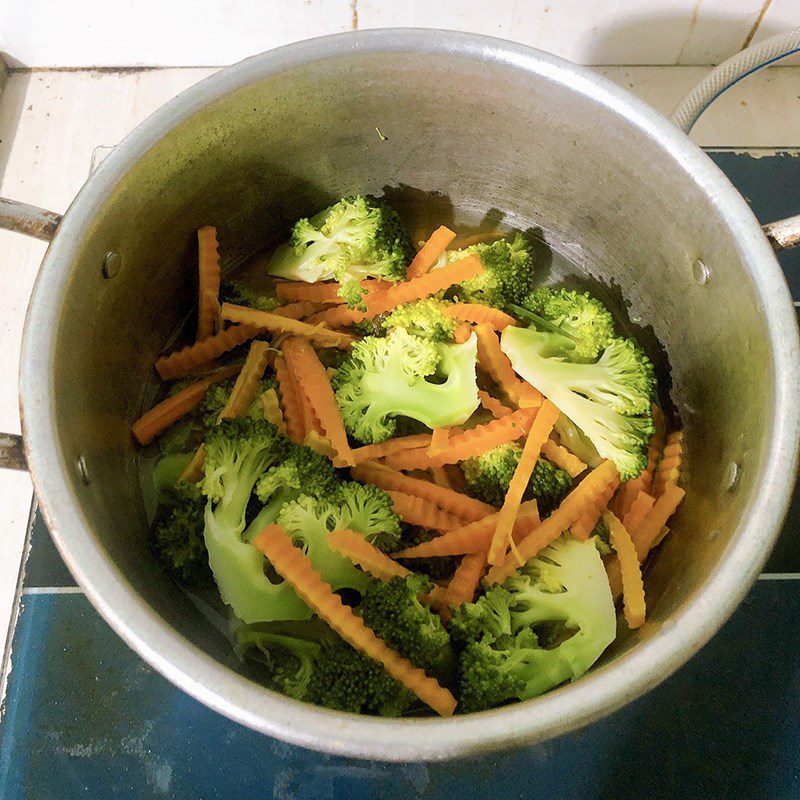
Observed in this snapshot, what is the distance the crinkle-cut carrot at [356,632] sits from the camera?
0.79 metres

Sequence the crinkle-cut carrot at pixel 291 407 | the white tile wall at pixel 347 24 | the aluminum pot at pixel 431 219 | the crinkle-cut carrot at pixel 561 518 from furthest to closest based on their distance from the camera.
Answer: the white tile wall at pixel 347 24
the crinkle-cut carrot at pixel 291 407
the crinkle-cut carrot at pixel 561 518
the aluminum pot at pixel 431 219

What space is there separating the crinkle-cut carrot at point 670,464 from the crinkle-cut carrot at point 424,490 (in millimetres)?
235

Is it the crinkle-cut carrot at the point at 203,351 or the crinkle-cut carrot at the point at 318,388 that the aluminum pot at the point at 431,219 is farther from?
the crinkle-cut carrot at the point at 318,388

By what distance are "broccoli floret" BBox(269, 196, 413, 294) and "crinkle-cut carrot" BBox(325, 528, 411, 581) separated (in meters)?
0.36

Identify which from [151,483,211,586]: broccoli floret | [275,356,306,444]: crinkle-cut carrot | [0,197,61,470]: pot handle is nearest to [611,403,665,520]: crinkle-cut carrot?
[275,356,306,444]: crinkle-cut carrot

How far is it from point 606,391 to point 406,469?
0.29 metres

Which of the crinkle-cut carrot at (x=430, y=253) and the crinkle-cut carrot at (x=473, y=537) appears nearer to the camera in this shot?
the crinkle-cut carrot at (x=473, y=537)

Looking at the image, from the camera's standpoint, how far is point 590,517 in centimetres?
92

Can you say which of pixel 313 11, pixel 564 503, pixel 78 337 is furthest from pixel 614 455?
pixel 313 11

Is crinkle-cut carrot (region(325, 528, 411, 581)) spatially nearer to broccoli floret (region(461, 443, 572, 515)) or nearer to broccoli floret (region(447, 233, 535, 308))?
broccoli floret (region(461, 443, 572, 515))

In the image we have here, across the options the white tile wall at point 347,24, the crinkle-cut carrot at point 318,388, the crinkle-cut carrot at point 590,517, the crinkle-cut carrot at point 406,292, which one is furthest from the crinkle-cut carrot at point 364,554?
the white tile wall at point 347,24

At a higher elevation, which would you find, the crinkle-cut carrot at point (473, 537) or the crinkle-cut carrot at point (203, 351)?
the crinkle-cut carrot at point (203, 351)

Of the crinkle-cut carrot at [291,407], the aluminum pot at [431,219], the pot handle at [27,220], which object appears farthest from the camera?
the crinkle-cut carrot at [291,407]

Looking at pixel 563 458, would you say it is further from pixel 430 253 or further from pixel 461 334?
pixel 430 253
